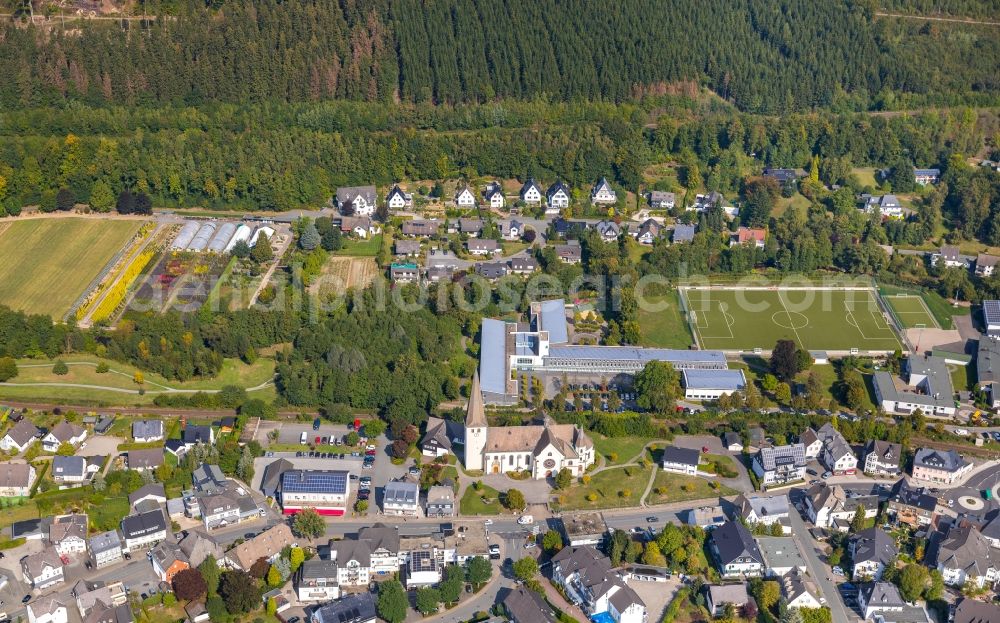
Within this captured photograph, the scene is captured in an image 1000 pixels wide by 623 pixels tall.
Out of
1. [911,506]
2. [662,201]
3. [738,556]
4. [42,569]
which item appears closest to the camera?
[42,569]

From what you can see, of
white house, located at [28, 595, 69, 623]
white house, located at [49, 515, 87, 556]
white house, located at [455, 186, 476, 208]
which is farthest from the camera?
white house, located at [455, 186, 476, 208]

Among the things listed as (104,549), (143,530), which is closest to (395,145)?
(143,530)

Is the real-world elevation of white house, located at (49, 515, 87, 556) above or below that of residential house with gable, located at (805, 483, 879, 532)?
above

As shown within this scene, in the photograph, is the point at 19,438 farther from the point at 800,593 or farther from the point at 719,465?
the point at 800,593

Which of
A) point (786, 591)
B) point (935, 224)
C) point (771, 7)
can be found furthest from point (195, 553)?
point (771, 7)

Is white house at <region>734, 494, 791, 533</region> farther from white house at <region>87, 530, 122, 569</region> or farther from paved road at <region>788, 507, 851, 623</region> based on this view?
white house at <region>87, 530, 122, 569</region>

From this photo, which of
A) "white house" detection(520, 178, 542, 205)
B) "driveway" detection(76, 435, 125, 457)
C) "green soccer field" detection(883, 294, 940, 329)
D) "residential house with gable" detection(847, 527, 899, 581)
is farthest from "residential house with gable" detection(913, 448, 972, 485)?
"driveway" detection(76, 435, 125, 457)
